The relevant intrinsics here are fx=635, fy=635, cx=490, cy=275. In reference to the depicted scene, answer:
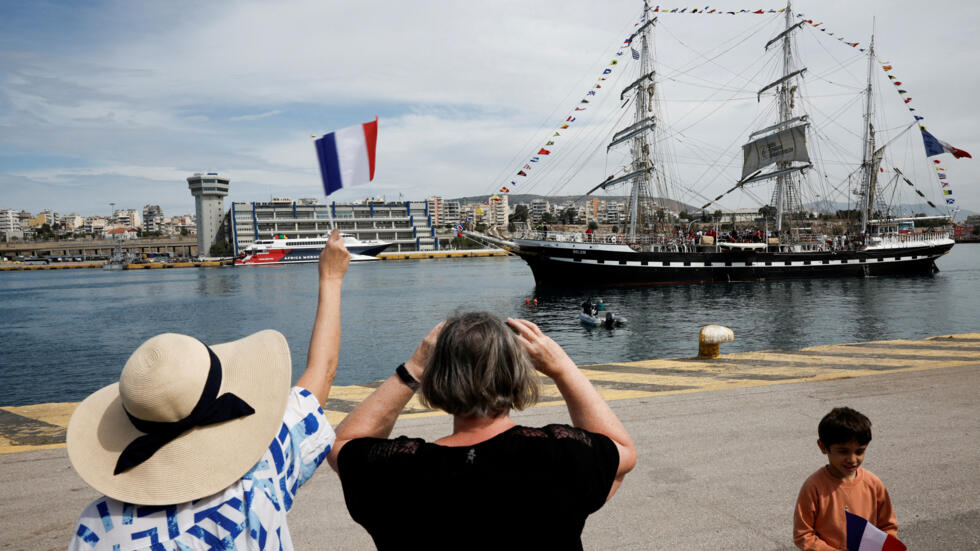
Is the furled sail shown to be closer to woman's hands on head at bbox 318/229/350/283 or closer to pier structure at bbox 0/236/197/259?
woman's hands on head at bbox 318/229/350/283

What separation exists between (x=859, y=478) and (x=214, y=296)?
5894 cm

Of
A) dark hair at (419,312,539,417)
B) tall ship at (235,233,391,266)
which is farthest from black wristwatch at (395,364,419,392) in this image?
tall ship at (235,233,391,266)

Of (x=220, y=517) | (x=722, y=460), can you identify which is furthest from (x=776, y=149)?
(x=220, y=517)

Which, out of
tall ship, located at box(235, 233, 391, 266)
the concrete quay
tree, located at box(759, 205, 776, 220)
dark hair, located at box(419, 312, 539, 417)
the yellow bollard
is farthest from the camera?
tall ship, located at box(235, 233, 391, 266)

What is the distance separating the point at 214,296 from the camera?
5572 cm

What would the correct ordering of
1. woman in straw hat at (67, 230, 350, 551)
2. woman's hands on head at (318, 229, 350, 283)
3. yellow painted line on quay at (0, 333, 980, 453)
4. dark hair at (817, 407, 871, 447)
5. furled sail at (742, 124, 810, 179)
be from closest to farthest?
woman in straw hat at (67, 230, 350, 551) < woman's hands on head at (318, 229, 350, 283) < dark hair at (817, 407, 871, 447) < yellow painted line on quay at (0, 333, 980, 453) < furled sail at (742, 124, 810, 179)

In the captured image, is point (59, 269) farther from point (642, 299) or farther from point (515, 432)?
point (515, 432)

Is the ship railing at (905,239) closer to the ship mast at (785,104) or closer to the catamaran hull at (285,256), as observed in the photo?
the ship mast at (785,104)

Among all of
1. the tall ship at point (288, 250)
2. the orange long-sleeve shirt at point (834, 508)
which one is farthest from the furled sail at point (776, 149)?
the tall ship at point (288, 250)

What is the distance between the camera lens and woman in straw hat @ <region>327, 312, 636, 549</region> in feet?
5.18

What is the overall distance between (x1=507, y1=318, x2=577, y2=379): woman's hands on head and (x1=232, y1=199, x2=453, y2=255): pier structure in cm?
14727

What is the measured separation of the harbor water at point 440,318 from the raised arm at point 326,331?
17.6 metres

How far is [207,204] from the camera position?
6826 inches

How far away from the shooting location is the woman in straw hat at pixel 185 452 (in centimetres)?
154
